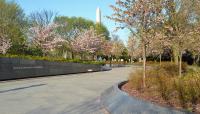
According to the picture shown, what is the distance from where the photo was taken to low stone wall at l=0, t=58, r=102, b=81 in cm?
2647

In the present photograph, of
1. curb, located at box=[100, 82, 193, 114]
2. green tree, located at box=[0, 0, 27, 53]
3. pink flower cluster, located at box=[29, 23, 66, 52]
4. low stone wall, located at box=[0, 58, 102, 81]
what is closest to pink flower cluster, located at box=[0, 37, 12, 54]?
green tree, located at box=[0, 0, 27, 53]

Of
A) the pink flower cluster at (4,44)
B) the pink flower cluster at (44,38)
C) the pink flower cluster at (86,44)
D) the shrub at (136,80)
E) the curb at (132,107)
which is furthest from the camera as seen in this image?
the pink flower cluster at (86,44)

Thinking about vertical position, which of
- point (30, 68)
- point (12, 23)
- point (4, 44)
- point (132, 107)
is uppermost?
point (12, 23)

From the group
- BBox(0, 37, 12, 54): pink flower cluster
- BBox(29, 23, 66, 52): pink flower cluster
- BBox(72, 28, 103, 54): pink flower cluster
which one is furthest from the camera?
BBox(72, 28, 103, 54): pink flower cluster

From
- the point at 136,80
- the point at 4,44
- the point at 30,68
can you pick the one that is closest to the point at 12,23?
the point at 4,44

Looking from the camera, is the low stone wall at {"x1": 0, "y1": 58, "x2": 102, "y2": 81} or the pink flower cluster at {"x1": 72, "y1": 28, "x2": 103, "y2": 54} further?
the pink flower cluster at {"x1": 72, "y1": 28, "x2": 103, "y2": 54}

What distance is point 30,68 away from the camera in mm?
29453

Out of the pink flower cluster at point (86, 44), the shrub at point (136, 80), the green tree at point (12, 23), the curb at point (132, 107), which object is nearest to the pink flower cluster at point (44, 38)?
the green tree at point (12, 23)

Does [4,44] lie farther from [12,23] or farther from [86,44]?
[86,44]

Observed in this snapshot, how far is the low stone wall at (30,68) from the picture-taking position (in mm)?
26469

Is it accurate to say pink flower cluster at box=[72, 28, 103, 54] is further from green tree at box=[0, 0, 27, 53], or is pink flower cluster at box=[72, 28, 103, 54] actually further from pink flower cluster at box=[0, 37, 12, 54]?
pink flower cluster at box=[0, 37, 12, 54]

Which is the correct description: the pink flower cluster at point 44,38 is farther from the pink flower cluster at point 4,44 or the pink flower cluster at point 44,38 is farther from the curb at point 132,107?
the curb at point 132,107

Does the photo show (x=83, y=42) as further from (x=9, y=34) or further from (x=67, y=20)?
(x=67, y=20)

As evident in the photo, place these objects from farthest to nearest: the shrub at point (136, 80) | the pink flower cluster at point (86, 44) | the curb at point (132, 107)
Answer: the pink flower cluster at point (86, 44)
the shrub at point (136, 80)
the curb at point (132, 107)
